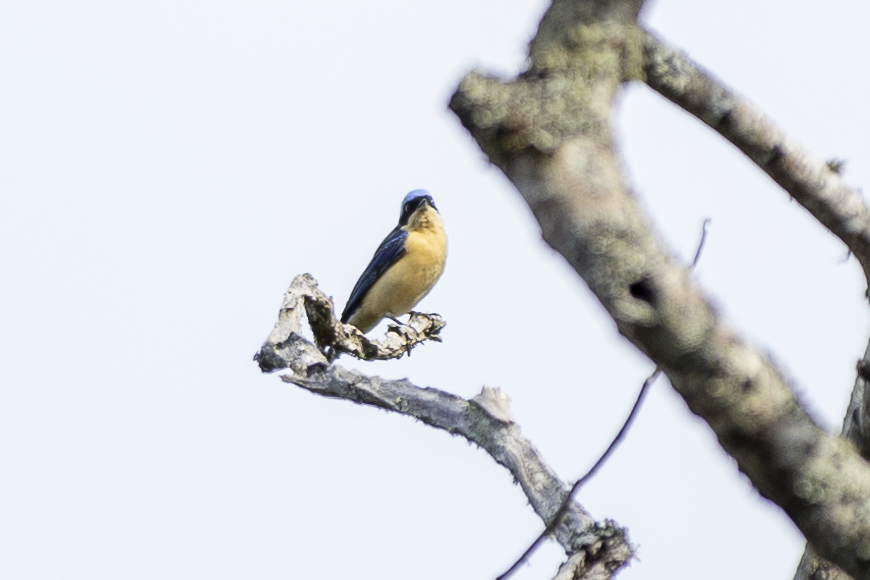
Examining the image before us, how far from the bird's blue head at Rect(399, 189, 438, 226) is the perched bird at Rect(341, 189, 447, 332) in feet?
0.29

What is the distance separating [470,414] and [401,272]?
5737 millimetres

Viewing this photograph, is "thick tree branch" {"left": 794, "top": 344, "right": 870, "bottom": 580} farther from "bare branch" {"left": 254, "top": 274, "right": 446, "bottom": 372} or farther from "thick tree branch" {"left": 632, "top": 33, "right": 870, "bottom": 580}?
"bare branch" {"left": 254, "top": 274, "right": 446, "bottom": 372}

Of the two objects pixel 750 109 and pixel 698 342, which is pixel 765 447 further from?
pixel 750 109

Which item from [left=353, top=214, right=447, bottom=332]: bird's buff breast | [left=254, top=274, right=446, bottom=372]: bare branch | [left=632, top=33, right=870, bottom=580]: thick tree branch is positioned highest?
[left=353, top=214, right=447, bottom=332]: bird's buff breast

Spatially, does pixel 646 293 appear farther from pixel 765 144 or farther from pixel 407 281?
pixel 407 281

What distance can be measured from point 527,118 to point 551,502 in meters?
2.79

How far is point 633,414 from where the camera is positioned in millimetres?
2648

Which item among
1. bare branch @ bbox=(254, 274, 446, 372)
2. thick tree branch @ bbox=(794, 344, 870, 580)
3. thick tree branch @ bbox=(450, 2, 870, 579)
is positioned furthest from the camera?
bare branch @ bbox=(254, 274, 446, 372)

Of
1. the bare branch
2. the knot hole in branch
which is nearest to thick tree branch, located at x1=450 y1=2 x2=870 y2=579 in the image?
the knot hole in branch

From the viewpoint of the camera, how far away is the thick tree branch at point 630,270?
2.03 m

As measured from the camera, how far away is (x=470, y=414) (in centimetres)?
511

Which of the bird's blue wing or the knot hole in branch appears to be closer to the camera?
the knot hole in branch

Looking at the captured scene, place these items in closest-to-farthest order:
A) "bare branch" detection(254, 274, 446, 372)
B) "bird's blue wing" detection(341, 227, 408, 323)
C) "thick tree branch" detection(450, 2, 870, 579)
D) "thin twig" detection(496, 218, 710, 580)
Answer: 1. "thick tree branch" detection(450, 2, 870, 579)
2. "thin twig" detection(496, 218, 710, 580)
3. "bare branch" detection(254, 274, 446, 372)
4. "bird's blue wing" detection(341, 227, 408, 323)

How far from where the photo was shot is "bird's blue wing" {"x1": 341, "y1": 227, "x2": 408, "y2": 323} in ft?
36.0
